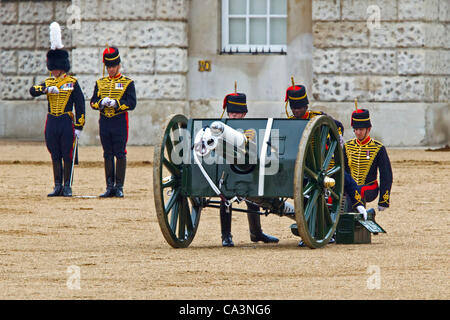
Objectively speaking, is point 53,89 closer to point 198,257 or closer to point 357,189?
point 357,189

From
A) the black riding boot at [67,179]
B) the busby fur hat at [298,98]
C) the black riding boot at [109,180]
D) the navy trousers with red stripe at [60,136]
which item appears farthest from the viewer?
the navy trousers with red stripe at [60,136]

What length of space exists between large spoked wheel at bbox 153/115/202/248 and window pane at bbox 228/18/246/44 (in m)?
11.2

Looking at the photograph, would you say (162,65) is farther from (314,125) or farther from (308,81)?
(314,125)

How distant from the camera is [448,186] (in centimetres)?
1463

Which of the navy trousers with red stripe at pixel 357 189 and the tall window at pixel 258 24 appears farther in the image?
the tall window at pixel 258 24

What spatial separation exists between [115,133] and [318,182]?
526 centimetres

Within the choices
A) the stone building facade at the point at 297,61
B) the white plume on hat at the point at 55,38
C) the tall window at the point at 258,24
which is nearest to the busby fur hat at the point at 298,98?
the white plume on hat at the point at 55,38

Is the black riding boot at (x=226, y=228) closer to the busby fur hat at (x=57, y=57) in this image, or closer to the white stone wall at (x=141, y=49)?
the busby fur hat at (x=57, y=57)

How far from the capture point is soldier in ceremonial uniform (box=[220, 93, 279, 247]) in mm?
9328

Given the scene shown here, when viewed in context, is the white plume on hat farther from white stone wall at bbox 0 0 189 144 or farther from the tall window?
the tall window

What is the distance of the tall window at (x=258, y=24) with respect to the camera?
66.8ft

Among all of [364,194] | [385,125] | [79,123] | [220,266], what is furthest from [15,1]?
[220,266]

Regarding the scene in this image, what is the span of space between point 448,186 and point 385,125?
5272mm

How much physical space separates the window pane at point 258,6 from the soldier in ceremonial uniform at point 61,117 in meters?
6.98
